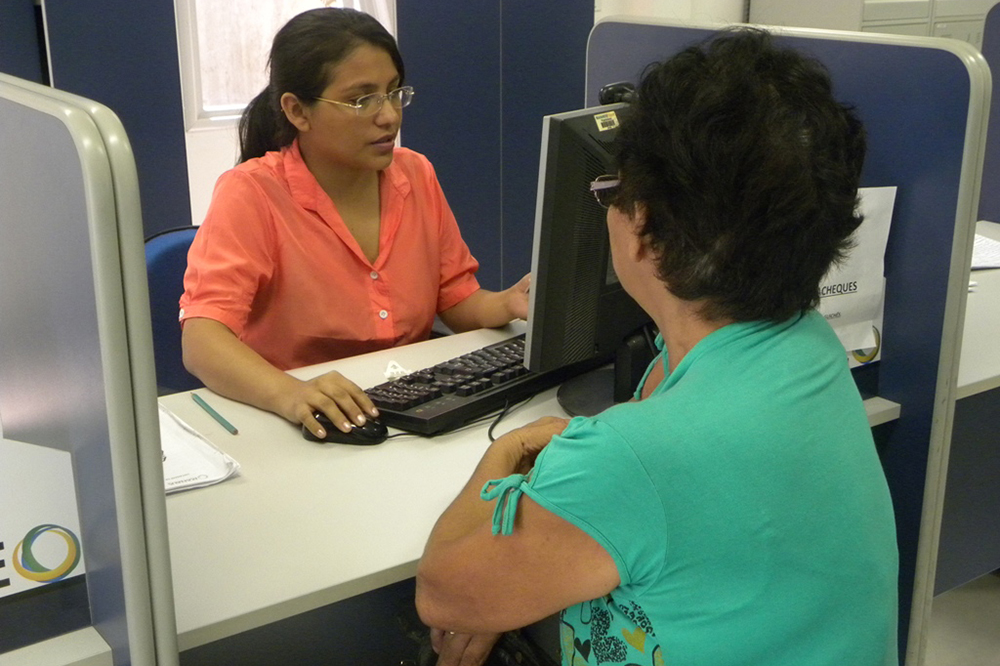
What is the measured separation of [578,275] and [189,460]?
0.53 metres

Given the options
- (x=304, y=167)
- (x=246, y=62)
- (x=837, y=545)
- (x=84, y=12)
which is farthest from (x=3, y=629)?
(x=246, y=62)

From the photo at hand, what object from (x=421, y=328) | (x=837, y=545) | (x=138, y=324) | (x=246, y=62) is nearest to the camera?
(x=138, y=324)

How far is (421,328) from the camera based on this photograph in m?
1.88

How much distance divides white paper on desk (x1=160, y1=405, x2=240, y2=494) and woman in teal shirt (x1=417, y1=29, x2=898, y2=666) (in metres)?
0.34

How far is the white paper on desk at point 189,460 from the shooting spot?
113 centimetres

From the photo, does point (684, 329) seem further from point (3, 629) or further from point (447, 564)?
point (3, 629)

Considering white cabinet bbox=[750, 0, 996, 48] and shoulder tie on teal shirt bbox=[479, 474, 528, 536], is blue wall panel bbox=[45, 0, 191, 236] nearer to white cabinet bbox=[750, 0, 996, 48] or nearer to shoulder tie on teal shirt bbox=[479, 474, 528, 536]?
shoulder tie on teal shirt bbox=[479, 474, 528, 536]

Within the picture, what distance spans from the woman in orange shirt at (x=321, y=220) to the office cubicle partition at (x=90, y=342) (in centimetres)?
72

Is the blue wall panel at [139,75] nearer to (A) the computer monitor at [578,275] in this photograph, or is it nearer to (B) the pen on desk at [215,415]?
(B) the pen on desk at [215,415]

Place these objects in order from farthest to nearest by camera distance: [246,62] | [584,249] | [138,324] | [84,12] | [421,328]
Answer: [246,62] < [84,12] < [421,328] < [584,249] < [138,324]

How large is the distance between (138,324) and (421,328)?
1.14 metres

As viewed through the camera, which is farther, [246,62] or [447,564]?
[246,62]

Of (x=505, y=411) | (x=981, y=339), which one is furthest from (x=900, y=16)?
(x=505, y=411)

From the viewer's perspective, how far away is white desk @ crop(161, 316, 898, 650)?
3.07ft
